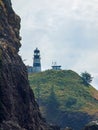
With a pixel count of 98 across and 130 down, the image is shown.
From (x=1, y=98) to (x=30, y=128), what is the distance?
18.3m

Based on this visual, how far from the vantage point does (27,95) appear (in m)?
177

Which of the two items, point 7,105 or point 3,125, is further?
point 7,105

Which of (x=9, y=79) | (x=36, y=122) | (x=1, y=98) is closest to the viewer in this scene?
(x=1, y=98)

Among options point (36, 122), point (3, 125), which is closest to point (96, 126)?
point (36, 122)

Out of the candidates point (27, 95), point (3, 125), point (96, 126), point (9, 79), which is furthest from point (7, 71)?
point (96, 126)

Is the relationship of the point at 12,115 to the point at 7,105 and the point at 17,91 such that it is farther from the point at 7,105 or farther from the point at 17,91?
the point at 17,91

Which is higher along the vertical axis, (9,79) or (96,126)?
(9,79)

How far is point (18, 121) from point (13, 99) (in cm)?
667

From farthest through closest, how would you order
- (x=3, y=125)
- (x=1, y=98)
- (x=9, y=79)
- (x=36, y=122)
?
(x=36, y=122) → (x=9, y=79) → (x=1, y=98) → (x=3, y=125)

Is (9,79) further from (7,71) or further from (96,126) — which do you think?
(96,126)

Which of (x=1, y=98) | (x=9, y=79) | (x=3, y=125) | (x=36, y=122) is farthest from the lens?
(x=36, y=122)

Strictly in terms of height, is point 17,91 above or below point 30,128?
above

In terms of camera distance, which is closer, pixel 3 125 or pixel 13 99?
pixel 3 125

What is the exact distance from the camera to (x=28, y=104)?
175m
